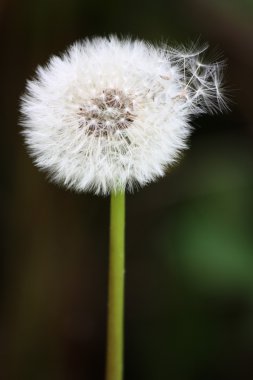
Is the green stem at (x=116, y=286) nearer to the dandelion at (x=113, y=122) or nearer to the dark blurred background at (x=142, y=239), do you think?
the dandelion at (x=113, y=122)

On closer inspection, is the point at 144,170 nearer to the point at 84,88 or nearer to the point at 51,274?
the point at 84,88

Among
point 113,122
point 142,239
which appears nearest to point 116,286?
point 113,122

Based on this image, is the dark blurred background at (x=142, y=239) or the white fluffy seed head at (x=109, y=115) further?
the dark blurred background at (x=142, y=239)

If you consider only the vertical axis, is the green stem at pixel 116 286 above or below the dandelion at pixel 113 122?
below

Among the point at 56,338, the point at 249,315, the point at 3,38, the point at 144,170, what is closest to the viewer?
the point at 144,170

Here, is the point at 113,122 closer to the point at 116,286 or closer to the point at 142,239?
the point at 116,286

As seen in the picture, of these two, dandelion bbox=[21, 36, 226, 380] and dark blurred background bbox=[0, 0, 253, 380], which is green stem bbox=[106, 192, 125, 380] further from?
dark blurred background bbox=[0, 0, 253, 380]

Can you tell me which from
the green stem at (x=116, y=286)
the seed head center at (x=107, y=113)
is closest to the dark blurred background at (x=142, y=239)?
the green stem at (x=116, y=286)

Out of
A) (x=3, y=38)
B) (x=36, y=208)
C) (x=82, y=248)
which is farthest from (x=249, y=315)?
(x=3, y=38)
